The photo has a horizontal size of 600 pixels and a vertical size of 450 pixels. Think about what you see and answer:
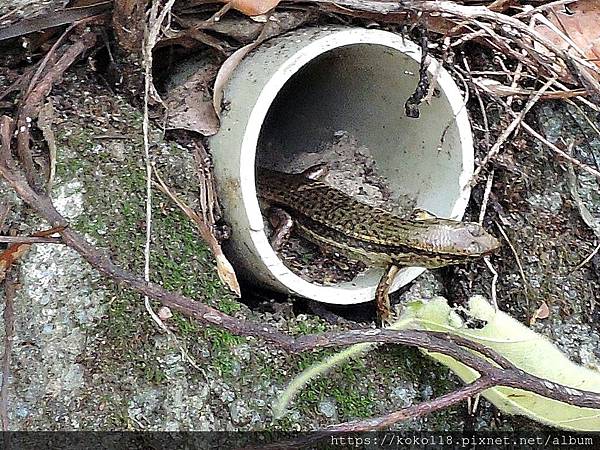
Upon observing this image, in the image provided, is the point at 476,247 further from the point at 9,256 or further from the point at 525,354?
the point at 9,256

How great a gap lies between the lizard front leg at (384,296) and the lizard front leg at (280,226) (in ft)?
1.18

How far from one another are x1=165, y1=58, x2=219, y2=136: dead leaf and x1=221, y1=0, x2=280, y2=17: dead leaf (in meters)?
0.27

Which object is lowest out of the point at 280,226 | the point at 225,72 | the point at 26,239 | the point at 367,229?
the point at 280,226

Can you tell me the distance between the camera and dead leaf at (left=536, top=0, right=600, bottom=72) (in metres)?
2.03

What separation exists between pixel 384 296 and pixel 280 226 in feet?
1.45

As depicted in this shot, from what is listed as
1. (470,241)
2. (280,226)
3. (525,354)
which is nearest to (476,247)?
(470,241)

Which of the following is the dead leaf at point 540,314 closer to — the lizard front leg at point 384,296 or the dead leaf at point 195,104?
the lizard front leg at point 384,296

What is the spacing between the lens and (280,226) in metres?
2.21

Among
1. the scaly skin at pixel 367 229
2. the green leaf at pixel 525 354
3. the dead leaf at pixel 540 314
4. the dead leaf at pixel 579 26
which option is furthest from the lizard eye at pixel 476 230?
the dead leaf at pixel 579 26

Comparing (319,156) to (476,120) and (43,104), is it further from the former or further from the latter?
(43,104)

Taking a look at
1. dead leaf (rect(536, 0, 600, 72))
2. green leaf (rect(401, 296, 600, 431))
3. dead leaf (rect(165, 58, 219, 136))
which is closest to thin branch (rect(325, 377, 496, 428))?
green leaf (rect(401, 296, 600, 431))

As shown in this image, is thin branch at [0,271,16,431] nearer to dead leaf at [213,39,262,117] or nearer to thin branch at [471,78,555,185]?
dead leaf at [213,39,262,117]

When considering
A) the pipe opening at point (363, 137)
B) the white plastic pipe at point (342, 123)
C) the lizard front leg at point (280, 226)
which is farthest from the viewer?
the lizard front leg at point (280, 226)

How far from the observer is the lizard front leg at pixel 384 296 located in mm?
1858
